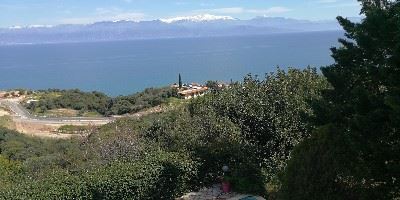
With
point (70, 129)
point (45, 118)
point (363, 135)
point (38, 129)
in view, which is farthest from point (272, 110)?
point (45, 118)

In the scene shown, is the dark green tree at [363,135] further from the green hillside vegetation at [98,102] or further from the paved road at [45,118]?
the green hillside vegetation at [98,102]

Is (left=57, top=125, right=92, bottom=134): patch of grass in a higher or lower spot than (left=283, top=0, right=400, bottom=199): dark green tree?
lower

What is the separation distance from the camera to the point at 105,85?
10975 cm

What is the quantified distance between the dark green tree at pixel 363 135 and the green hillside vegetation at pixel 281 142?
16 millimetres

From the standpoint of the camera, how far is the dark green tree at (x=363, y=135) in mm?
7078

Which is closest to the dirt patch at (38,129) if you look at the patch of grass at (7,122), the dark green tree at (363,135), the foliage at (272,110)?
the patch of grass at (7,122)

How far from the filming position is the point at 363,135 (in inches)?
287

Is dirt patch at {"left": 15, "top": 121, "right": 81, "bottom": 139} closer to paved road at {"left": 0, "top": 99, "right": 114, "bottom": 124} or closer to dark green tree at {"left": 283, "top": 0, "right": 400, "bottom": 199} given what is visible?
paved road at {"left": 0, "top": 99, "right": 114, "bottom": 124}

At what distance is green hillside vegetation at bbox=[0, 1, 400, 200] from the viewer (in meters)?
7.22

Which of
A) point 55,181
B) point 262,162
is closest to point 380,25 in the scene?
point 262,162

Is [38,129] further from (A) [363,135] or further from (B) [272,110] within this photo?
(A) [363,135]

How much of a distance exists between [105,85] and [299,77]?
99511 millimetres

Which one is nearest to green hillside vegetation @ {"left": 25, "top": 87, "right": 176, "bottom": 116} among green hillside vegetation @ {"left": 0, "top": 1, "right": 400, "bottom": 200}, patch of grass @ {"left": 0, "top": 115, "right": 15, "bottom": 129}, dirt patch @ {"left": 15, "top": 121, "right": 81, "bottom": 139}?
patch of grass @ {"left": 0, "top": 115, "right": 15, "bottom": 129}

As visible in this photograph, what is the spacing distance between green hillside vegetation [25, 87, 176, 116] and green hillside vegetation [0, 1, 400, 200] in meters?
39.0
